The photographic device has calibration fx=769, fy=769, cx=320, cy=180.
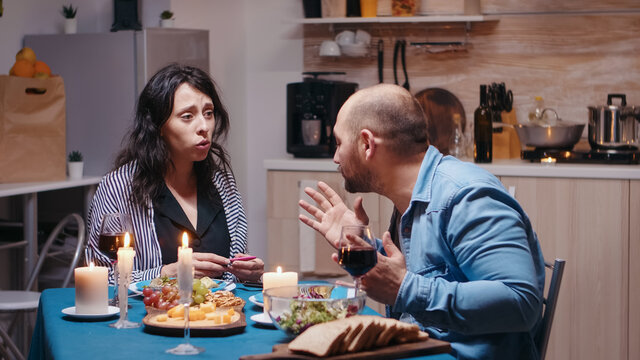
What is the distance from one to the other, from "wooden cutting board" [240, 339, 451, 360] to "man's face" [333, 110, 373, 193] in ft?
1.86

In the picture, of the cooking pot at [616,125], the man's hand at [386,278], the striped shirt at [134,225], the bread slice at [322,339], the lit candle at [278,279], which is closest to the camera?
the bread slice at [322,339]

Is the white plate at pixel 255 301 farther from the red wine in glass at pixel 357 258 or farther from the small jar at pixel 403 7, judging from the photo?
the small jar at pixel 403 7

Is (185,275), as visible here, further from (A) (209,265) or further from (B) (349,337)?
(A) (209,265)

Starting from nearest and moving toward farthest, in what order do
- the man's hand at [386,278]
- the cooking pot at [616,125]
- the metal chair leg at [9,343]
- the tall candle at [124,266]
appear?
the man's hand at [386,278]
the tall candle at [124,266]
the metal chair leg at [9,343]
the cooking pot at [616,125]

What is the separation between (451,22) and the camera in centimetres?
425

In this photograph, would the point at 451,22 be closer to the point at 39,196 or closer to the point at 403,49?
the point at 403,49

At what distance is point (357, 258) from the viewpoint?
56.2 inches

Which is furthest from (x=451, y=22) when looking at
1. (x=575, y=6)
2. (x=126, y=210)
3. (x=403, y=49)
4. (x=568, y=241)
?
(x=126, y=210)

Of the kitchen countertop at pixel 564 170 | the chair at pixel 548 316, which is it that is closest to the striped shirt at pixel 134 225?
the chair at pixel 548 316

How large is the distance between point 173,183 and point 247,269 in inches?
20.4

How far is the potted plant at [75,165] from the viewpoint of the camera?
12.3 ft

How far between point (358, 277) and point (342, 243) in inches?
3.4

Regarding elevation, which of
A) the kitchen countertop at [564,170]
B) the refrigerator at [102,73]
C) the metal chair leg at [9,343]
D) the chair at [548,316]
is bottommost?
the metal chair leg at [9,343]

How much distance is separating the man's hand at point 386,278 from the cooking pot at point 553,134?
2.44m
